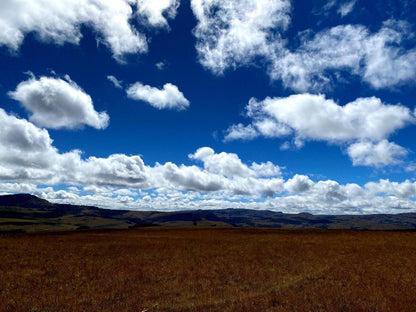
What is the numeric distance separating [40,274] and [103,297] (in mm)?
8108

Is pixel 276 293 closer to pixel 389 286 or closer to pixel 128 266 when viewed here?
pixel 389 286

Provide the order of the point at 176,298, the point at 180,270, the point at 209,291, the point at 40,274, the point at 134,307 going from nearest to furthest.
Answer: the point at 134,307
the point at 176,298
the point at 209,291
the point at 40,274
the point at 180,270

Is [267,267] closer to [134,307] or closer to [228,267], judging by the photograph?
[228,267]

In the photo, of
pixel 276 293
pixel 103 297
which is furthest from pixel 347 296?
pixel 103 297

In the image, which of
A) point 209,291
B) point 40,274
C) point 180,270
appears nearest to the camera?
point 209,291

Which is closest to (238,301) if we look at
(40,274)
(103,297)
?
(103,297)

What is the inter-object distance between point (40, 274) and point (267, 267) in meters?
16.2

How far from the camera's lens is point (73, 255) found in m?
27.3

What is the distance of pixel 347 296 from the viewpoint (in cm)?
1406

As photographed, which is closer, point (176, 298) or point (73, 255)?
point (176, 298)

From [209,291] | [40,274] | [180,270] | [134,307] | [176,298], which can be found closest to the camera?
[134,307]

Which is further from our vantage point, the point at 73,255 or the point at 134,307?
the point at 73,255

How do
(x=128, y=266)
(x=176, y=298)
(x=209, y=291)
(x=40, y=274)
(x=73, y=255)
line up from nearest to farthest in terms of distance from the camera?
(x=176, y=298)
(x=209, y=291)
(x=40, y=274)
(x=128, y=266)
(x=73, y=255)

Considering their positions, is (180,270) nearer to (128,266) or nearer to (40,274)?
(128,266)
